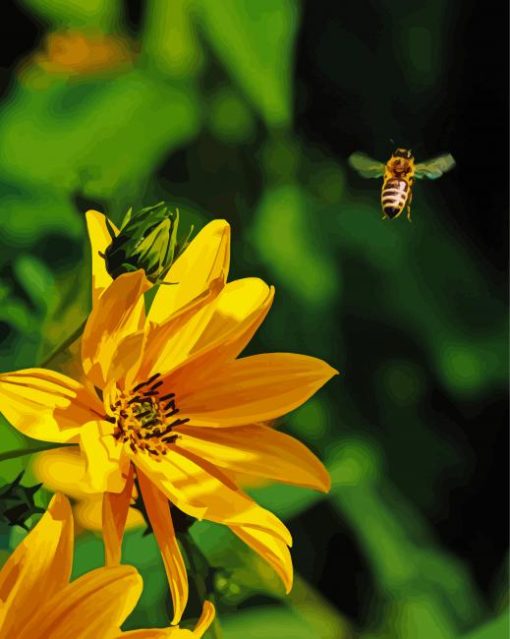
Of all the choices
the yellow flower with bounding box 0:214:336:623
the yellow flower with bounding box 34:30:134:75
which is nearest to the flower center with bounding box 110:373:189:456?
the yellow flower with bounding box 0:214:336:623

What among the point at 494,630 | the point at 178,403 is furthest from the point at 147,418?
the point at 494,630

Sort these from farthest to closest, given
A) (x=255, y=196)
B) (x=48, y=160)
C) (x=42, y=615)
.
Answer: (x=255, y=196)
(x=48, y=160)
(x=42, y=615)

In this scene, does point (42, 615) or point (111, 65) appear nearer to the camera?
point (42, 615)

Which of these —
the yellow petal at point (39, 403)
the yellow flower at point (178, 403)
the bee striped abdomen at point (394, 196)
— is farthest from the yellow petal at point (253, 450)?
the bee striped abdomen at point (394, 196)

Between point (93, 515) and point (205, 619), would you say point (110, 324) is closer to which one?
point (93, 515)

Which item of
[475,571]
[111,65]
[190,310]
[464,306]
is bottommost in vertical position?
[475,571]

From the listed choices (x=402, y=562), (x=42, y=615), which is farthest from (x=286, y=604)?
(x=42, y=615)

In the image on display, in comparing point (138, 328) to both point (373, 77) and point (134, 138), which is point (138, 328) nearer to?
point (134, 138)
